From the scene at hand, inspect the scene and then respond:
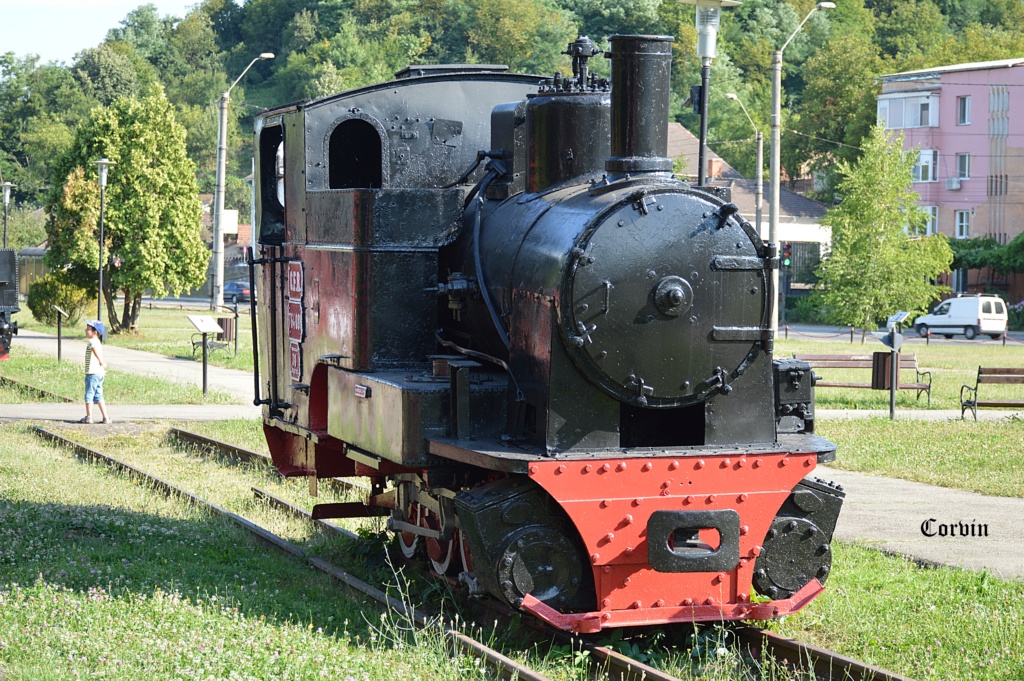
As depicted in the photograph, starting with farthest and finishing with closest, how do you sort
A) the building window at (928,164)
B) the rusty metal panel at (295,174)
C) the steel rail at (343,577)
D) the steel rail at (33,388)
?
1. the building window at (928,164)
2. the steel rail at (33,388)
3. the rusty metal panel at (295,174)
4. the steel rail at (343,577)

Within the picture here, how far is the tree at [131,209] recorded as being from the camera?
32438mm

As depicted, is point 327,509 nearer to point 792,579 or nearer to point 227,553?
point 227,553

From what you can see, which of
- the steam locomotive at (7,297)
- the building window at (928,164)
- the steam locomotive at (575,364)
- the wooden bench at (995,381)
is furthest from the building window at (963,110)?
the steam locomotive at (575,364)

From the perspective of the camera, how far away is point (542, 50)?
76.5 meters

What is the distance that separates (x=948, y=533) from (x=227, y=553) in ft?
18.2

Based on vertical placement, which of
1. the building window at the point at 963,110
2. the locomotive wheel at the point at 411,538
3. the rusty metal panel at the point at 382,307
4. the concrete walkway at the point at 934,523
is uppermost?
the building window at the point at 963,110

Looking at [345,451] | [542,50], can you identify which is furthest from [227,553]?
[542,50]

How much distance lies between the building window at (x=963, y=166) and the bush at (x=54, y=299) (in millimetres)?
37849

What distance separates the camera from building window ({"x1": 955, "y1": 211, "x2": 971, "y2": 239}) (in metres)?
55.9

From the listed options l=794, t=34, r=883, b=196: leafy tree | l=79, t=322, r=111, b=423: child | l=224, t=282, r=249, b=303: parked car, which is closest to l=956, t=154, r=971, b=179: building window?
l=794, t=34, r=883, b=196: leafy tree

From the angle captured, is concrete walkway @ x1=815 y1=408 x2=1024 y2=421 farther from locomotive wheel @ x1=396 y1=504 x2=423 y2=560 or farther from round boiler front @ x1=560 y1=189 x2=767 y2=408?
round boiler front @ x1=560 y1=189 x2=767 y2=408

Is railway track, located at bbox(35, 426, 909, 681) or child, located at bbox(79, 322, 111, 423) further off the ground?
child, located at bbox(79, 322, 111, 423)

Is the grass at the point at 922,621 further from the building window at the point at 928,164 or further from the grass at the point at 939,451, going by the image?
the building window at the point at 928,164

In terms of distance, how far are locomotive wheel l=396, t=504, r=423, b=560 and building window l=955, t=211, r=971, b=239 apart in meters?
51.8
